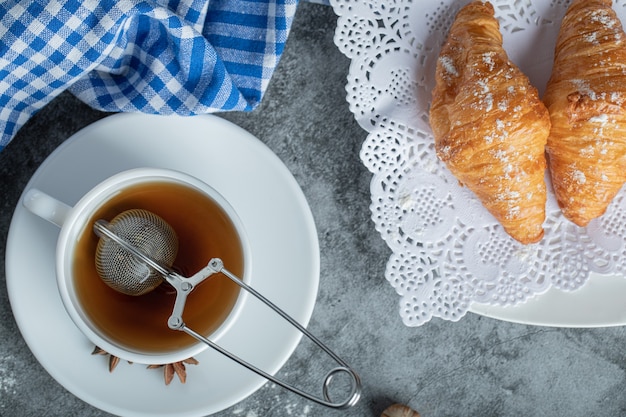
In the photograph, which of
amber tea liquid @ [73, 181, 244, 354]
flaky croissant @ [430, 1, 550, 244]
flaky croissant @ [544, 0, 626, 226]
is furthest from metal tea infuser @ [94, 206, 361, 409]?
flaky croissant @ [544, 0, 626, 226]

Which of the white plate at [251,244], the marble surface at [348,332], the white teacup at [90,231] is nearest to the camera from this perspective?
the white teacup at [90,231]

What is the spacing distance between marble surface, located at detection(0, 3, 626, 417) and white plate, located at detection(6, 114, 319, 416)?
0.45 ft

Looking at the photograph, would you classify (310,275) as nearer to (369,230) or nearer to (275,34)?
(369,230)

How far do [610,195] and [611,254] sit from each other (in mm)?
103

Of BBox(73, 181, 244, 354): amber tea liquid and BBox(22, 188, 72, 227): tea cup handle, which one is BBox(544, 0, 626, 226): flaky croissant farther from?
BBox(22, 188, 72, 227): tea cup handle

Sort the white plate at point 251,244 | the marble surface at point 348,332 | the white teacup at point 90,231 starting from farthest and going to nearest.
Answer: the marble surface at point 348,332 → the white plate at point 251,244 → the white teacup at point 90,231

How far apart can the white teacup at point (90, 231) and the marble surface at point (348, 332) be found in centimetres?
26

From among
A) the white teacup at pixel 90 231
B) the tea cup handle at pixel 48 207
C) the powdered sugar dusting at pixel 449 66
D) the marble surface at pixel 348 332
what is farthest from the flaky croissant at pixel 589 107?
the tea cup handle at pixel 48 207

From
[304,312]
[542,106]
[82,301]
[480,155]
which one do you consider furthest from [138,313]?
[542,106]

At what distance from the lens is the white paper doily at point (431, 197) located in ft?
3.58

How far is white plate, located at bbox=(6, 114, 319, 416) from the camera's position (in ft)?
3.35

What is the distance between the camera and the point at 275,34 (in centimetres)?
109

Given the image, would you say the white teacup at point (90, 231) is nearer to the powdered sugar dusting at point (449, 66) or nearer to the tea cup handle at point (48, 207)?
the tea cup handle at point (48, 207)

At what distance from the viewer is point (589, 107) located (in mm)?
981
